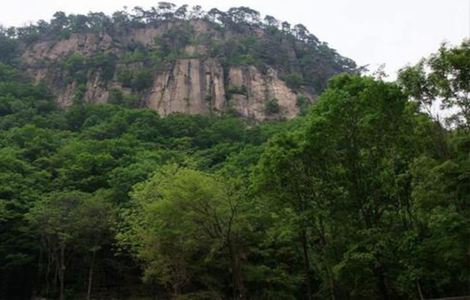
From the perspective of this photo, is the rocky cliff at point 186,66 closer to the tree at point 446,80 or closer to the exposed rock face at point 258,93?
the exposed rock face at point 258,93

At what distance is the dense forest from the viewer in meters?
15.7

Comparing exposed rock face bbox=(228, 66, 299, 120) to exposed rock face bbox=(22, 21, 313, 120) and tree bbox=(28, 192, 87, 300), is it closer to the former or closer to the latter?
exposed rock face bbox=(22, 21, 313, 120)

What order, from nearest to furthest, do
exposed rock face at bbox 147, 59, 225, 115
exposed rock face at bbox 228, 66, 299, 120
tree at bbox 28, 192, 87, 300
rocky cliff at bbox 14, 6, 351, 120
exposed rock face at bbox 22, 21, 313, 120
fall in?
1. tree at bbox 28, 192, 87, 300
2. exposed rock face at bbox 228, 66, 299, 120
3. exposed rock face at bbox 147, 59, 225, 115
4. exposed rock face at bbox 22, 21, 313, 120
5. rocky cliff at bbox 14, 6, 351, 120

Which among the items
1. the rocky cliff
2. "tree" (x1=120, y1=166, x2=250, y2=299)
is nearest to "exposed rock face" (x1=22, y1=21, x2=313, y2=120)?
Result: the rocky cliff

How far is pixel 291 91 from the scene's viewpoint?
7494 cm

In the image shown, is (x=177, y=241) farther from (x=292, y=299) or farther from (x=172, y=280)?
(x=292, y=299)

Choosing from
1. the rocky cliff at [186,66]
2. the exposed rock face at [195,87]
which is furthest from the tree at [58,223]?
the exposed rock face at [195,87]

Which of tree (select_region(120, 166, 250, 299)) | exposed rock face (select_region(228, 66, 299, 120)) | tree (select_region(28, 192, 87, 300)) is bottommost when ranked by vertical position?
tree (select_region(120, 166, 250, 299))

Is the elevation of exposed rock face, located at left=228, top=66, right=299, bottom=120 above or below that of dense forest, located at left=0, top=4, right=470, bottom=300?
above

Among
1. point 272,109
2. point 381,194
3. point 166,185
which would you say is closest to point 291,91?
point 272,109

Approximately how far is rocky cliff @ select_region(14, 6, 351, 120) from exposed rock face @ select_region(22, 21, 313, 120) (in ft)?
0.48

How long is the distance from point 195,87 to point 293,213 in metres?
55.3

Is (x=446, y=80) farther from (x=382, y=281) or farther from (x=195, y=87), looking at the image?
(x=195, y=87)

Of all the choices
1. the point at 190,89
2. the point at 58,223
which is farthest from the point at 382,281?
the point at 190,89
